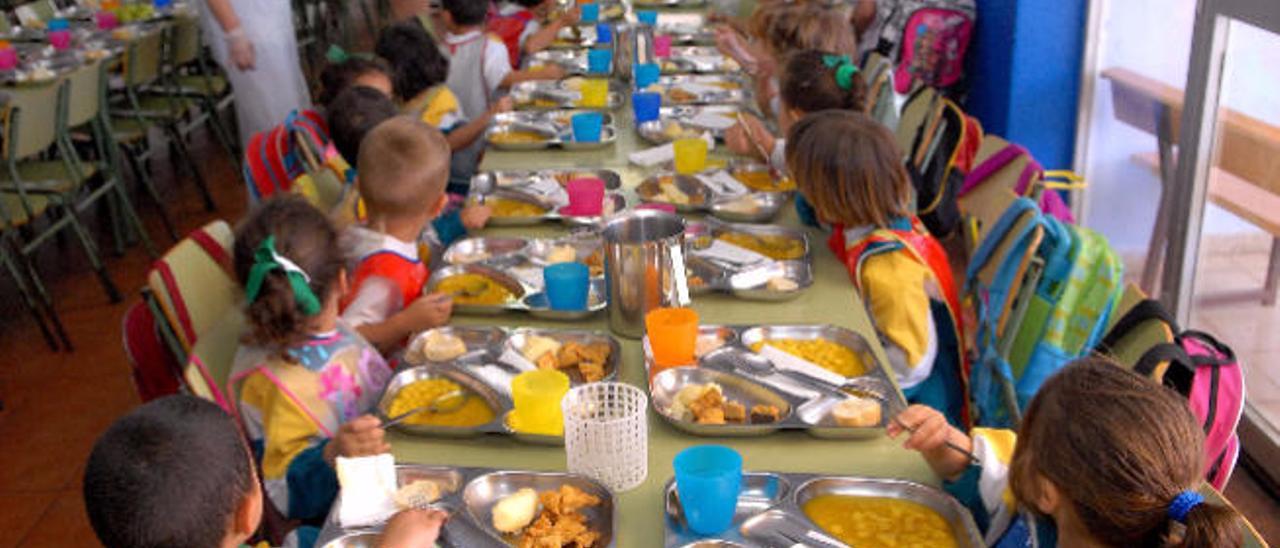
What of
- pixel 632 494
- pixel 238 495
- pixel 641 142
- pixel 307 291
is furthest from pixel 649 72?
pixel 238 495

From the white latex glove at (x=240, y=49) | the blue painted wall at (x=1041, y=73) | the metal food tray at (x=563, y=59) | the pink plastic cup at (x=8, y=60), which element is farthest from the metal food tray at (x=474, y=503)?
the pink plastic cup at (x=8, y=60)

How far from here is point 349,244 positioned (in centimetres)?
202

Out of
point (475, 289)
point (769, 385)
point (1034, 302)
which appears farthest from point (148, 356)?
point (1034, 302)

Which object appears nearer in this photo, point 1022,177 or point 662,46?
point 1022,177

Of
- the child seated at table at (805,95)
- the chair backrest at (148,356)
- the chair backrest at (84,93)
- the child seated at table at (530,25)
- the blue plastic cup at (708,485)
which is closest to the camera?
the blue plastic cup at (708,485)

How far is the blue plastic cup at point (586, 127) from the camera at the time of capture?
306cm

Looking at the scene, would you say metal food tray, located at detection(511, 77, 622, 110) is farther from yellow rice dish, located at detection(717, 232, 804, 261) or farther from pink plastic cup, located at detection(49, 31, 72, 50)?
pink plastic cup, located at detection(49, 31, 72, 50)

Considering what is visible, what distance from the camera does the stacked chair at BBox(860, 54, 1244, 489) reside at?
5.27 feet

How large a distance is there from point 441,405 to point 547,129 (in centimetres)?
160

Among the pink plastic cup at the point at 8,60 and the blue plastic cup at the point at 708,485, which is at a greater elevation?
the pink plastic cup at the point at 8,60

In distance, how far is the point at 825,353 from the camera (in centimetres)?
192

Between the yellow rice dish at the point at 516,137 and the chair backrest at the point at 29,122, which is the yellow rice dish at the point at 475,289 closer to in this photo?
the yellow rice dish at the point at 516,137

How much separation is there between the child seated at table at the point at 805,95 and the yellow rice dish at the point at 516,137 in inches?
23.1

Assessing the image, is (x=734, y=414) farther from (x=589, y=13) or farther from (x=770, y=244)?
(x=589, y=13)
